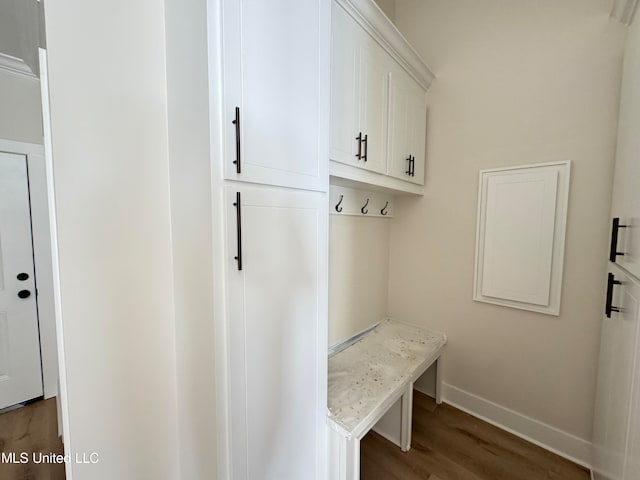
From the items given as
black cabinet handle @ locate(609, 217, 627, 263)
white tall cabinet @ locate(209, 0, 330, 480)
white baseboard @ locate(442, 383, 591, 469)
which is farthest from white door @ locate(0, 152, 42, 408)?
black cabinet handle @ locate(609, 217, 627, 263)

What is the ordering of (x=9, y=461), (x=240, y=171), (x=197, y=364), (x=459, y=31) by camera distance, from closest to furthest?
1. (x=240, y=171)
2. (x=197, y=364)
3. (x=9, y=461)
4. (x=459, y=31)

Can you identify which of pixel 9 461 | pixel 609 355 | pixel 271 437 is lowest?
pixel 9 461

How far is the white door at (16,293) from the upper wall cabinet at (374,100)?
8.25 ft

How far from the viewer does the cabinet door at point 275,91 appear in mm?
729

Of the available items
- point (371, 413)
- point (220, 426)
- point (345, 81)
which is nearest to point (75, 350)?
point (220, 426)

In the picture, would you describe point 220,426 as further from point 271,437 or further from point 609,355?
point 609,355

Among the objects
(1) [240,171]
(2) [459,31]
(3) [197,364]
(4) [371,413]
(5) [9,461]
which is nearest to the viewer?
(1) [240,171]

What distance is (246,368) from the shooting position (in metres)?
0.80

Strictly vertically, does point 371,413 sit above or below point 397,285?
below

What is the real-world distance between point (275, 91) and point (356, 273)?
4.73ft

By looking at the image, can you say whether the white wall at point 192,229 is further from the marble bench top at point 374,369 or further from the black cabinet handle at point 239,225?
the marble bench top at point 374,369

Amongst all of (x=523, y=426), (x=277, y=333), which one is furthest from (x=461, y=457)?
(x=277, y=333)

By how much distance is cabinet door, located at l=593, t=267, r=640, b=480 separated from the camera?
3.03ft

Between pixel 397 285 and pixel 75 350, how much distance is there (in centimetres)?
212
